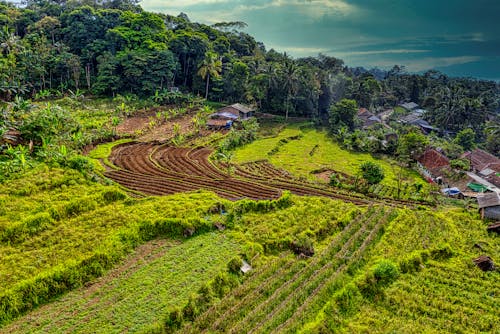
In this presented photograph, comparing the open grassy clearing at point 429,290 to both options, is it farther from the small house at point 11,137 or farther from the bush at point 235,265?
the small house at point 11,137

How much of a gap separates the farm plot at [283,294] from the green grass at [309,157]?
15678 mm

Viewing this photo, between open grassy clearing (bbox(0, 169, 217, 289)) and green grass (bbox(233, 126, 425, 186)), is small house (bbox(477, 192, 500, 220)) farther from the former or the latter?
open grassy clearing (bbox(0, 169, 217, 289))

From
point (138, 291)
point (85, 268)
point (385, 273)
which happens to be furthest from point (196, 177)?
point (385, 273)

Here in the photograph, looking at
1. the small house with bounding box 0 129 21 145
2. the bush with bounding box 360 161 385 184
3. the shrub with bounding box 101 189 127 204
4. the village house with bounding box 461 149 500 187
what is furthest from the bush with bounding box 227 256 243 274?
the village house with bounding box 461 149 500 187

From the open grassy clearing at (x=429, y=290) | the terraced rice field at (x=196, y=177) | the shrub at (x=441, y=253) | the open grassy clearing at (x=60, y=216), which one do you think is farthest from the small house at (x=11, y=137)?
the shrub at (x=441, y=253)

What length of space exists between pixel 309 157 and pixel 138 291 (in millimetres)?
30784

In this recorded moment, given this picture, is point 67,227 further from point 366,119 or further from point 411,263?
point 366,119

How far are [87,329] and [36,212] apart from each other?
874cm

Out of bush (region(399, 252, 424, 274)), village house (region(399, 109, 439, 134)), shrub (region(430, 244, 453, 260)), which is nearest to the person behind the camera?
bush (region(399, 252, 424, 274))

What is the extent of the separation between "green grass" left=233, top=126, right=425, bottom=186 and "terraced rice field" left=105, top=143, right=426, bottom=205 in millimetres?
2527

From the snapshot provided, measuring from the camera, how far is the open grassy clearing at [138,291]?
1284 cm

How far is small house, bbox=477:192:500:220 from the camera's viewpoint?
80.6 feet

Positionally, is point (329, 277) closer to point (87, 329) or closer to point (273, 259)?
point (273, 259)

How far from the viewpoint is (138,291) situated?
14711 mm
